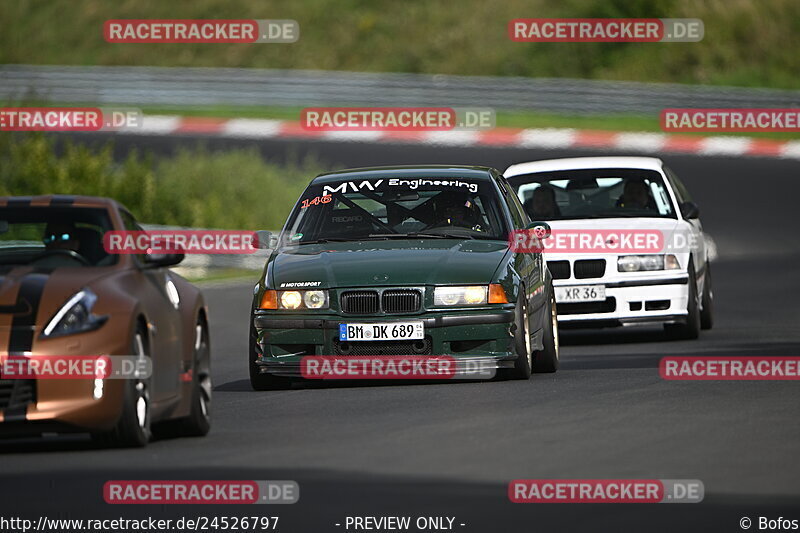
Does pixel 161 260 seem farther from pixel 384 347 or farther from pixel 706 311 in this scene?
pixel 706 311

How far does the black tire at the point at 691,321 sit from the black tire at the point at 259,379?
190 inches

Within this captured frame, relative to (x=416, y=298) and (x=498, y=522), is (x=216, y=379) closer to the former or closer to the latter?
(x=416, y=298)

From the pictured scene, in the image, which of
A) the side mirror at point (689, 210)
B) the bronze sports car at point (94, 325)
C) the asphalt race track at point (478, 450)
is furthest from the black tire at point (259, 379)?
the side mirror at point (689, 210)

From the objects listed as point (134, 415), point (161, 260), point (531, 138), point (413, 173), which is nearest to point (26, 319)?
point (134, 415)

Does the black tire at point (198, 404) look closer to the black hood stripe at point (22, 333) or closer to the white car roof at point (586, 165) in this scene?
the black hood stripe at point (22, 333)

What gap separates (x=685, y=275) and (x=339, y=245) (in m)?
4.34

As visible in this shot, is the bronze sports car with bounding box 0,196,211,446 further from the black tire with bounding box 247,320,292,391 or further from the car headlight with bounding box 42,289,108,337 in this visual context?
the black tire with bounding box 247,320,292,391

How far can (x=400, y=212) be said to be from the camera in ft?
45.1

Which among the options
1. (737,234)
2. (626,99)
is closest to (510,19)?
(626,99)

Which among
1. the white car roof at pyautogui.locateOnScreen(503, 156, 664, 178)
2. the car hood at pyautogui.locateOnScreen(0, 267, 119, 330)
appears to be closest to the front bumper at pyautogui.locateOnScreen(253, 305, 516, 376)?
the car hood at pyautogui.locateOnScreen(0, 267, 119, 330)

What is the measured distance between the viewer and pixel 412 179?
13844mm

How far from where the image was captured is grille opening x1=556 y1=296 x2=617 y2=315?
1655cm

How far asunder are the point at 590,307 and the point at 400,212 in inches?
132

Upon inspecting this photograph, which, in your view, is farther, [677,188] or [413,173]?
[677,188]
